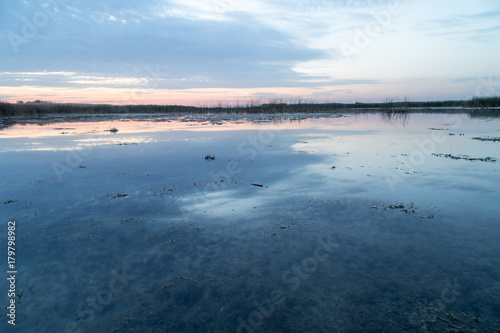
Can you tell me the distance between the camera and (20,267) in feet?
13.0

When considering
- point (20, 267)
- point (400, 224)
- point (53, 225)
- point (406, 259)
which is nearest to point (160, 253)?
point (20, 267)

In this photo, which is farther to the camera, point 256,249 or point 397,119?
point 397,119

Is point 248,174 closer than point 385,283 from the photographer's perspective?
No

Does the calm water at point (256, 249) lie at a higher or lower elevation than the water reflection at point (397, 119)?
lower

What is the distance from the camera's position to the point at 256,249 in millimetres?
4344

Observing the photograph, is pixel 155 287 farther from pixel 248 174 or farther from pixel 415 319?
pixel 248 174

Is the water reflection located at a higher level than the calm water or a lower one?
higher

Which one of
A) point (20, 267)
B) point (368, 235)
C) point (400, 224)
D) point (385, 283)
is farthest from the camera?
point (400, 224)

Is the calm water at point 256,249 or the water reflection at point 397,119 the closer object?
the calm water at point 256,249

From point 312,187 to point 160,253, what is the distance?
444 centimetres

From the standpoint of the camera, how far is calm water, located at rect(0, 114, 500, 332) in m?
Answer: 3.01

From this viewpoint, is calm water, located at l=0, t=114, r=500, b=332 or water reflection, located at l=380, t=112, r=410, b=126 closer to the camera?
calm water, located at l=0, t=114, r=500, b=332

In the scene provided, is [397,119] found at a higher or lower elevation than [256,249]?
higher

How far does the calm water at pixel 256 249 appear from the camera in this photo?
301 centimetres
